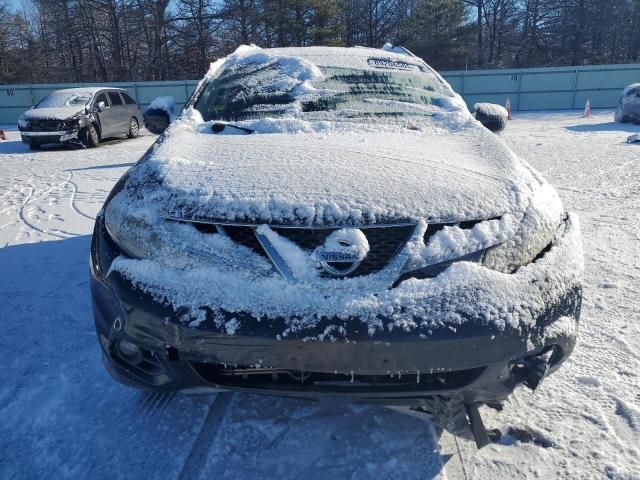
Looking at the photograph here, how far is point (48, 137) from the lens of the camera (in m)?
10.9

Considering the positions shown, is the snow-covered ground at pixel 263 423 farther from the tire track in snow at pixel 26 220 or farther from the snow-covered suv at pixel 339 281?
the tire track in snow at pixel 26 220

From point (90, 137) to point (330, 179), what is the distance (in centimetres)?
1123

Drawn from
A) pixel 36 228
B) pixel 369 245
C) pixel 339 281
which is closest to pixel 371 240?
pixel 369 245

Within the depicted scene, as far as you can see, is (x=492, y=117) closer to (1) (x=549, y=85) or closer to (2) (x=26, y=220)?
(2) (x=26, y=220)

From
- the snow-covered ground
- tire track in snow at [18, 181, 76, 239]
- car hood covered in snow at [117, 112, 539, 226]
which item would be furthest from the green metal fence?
car hood covered in snow at [117, 112, 539, 226]

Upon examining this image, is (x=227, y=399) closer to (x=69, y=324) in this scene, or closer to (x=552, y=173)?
(x=69, y=324)

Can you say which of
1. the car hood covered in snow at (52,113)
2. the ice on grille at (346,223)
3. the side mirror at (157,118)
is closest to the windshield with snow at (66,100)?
the car hood covered in snow at (52,113)

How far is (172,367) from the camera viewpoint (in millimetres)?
1641

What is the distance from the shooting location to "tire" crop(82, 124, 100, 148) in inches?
Answer: 445

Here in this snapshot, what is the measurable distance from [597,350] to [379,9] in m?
41.6

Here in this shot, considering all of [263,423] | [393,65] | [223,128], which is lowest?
[263,423]

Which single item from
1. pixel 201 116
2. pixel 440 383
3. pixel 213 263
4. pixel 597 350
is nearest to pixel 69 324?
pixel 201 116

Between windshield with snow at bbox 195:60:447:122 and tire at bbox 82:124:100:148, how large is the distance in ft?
30.0

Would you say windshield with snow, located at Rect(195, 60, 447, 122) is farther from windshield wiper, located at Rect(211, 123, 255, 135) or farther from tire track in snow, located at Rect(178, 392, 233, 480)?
tire track in snow, located at Rect(178, 392, 233, 480)
